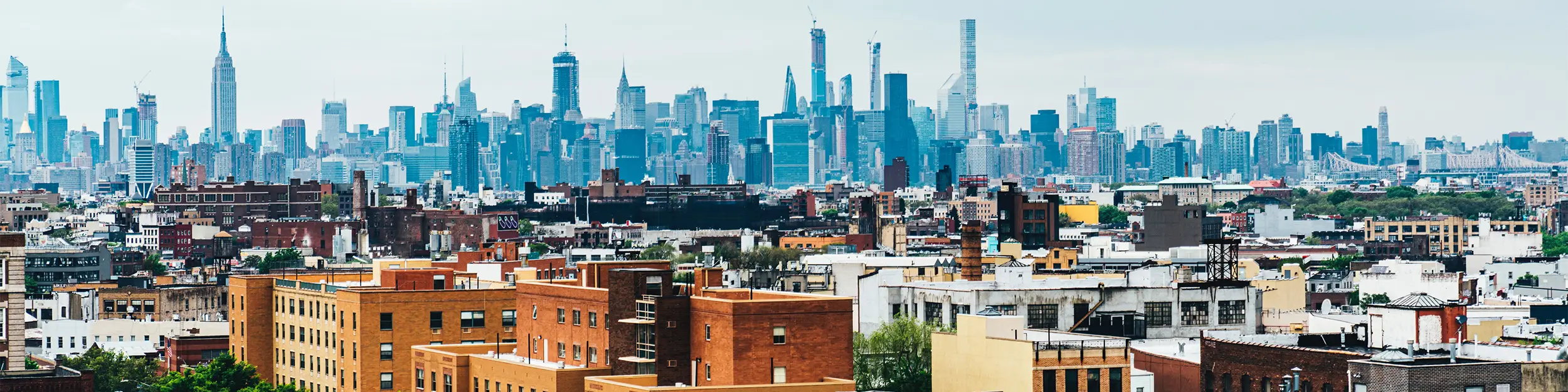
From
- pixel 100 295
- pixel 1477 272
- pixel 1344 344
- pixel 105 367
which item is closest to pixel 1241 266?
pixel 1477 272

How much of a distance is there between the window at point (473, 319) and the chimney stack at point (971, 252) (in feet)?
68.2

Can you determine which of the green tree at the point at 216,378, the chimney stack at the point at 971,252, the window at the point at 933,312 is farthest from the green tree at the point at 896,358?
the green tree at the point at 216,378

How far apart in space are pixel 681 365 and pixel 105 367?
5114 centimetres

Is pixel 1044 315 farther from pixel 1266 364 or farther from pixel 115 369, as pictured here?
pixel 115 369

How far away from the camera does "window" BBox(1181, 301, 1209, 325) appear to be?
285 feet

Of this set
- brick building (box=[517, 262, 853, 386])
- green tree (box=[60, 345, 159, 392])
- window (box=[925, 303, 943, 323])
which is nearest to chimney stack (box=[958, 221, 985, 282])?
window (box=[925, 303, 943, 323])

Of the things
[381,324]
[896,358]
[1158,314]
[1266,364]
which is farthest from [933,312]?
[1266,364]

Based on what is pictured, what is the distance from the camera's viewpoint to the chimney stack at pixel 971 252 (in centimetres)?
10406

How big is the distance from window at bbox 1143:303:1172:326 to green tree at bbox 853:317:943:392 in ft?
21.6

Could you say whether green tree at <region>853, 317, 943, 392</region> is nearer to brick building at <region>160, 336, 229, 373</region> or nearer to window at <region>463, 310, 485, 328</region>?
window at <region>463, 310, 485, 328</region>

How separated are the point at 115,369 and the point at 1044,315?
4362cm

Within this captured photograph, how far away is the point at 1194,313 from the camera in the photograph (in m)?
87.1

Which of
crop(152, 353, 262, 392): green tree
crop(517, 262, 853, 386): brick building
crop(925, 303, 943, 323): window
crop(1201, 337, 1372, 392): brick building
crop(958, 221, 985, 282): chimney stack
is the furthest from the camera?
crop(958, 221, 985, 282): chimney stack

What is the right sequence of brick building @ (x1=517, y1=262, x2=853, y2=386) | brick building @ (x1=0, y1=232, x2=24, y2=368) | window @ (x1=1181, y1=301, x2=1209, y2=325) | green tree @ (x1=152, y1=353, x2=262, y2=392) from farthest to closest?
green tree @ (x1=152, y1=353, x2=262, y2=392), brick building @ (x1=0, y1=232, x2=24, y2=368), window @ (x1=1181, y1=301, x2=1209, y2=325), brick building @ (x1=517, y1=262, x2=853, y2=386)
